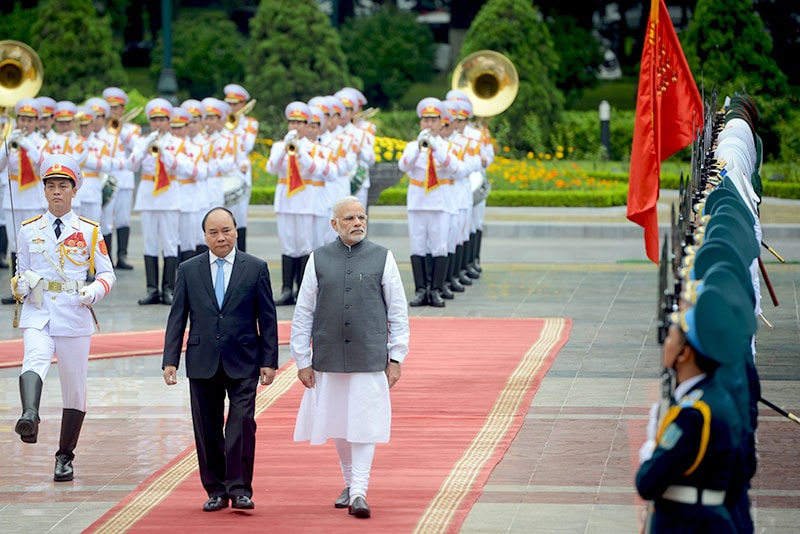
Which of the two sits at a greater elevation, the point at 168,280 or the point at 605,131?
the point at 605,131

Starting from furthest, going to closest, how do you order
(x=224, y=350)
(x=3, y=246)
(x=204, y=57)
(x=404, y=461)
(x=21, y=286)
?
(x=204, y=57) < (x=3, y=246) < (x=404, y=461) < (x=21, y=286) < (x=224, y=350)

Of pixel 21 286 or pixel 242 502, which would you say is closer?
pixel 242 502

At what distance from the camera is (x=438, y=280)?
53.3 feet

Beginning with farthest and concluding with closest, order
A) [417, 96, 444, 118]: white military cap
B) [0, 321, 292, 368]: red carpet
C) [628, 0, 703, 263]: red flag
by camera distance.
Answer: [417, 96, 444, 118]: white military cap
[0, 321, 292, 368]: red carpet
[628, 0, 703, 263]: red flag

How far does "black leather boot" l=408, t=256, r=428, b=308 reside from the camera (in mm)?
16203

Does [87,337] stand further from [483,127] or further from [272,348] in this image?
[483,127]

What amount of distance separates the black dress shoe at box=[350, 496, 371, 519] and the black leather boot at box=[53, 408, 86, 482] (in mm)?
1864

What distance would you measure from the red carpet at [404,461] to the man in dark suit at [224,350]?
220 mm

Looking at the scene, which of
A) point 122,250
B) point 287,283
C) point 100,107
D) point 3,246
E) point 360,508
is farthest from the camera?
point 3,246

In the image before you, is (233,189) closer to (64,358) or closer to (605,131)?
(64,358)

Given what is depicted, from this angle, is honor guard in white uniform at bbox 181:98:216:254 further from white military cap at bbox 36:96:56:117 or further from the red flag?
the red flag

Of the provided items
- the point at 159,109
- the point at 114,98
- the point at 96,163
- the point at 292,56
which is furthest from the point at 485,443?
the point at 292,56

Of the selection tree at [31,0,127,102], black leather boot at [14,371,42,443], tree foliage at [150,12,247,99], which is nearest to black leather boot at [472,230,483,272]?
black leather boot at [14,371,42,443]

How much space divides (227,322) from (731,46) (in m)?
23.3
